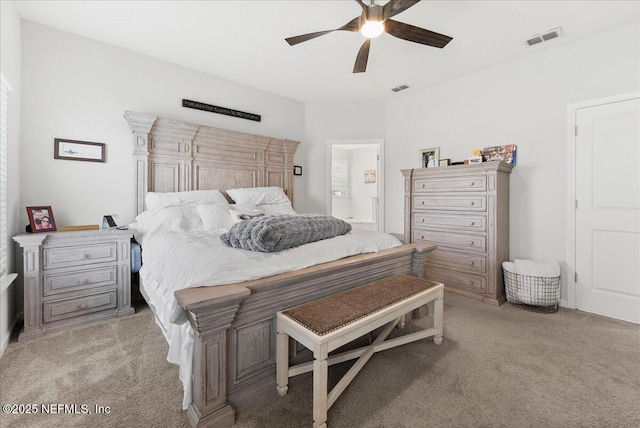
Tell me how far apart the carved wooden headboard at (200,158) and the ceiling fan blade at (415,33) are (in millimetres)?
2323

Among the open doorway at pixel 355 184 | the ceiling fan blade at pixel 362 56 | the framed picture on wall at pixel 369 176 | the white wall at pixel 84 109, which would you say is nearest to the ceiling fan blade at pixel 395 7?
the ceiling fan blade at pixel 362 56

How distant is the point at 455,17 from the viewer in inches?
97.0

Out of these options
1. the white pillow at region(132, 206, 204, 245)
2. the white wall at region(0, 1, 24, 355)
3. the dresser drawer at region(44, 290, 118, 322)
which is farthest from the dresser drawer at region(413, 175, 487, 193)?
the white wall at region(0, 1, 24, 355)

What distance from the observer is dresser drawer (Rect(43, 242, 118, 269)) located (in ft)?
7.43

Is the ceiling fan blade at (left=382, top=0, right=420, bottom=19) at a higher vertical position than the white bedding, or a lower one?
higher

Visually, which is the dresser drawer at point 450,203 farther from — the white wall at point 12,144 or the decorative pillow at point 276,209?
the white wall at point 12,144

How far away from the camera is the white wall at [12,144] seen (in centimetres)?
202

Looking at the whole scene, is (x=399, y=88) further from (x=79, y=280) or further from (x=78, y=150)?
(x=79, y=280)

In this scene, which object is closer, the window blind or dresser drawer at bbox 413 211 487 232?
the window blind

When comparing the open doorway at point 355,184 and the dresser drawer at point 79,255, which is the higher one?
the open doorway at point 355,184

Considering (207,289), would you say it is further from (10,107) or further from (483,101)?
(483,101)

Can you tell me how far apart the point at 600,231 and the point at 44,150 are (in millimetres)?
5356

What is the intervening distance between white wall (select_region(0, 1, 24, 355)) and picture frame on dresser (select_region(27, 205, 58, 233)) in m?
0.11

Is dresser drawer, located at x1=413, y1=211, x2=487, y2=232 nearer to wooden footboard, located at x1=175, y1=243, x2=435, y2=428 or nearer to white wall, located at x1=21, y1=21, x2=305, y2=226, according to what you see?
wooden footboard, located at x1=175, y1=243, x2=435, y2=428
